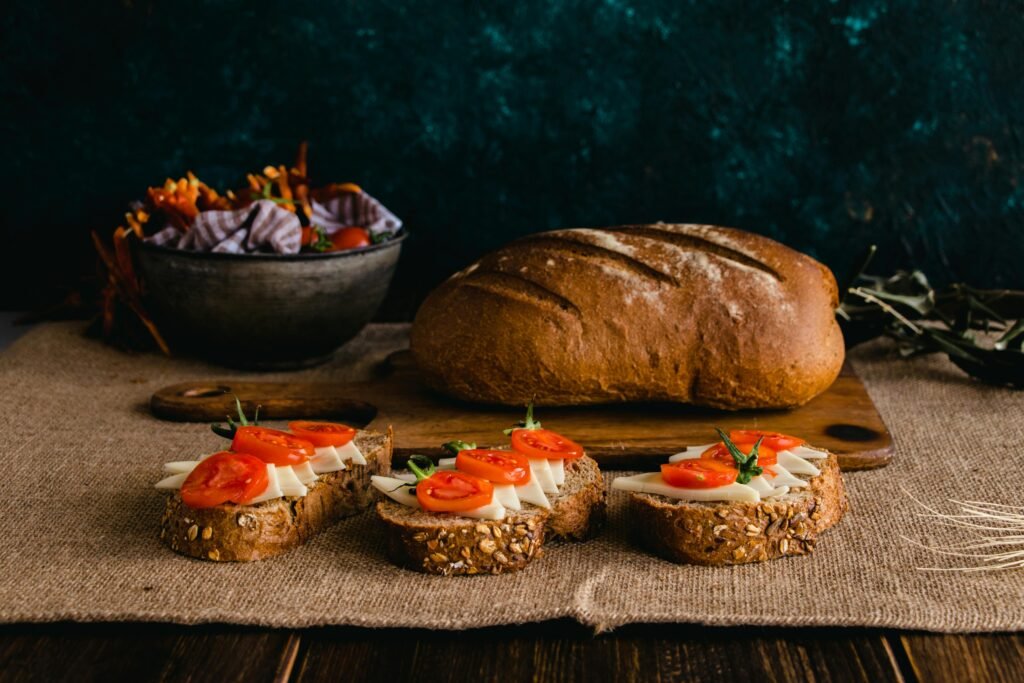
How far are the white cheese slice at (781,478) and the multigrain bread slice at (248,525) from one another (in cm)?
98

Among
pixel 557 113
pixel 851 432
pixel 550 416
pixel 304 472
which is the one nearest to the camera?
pixel 304 472

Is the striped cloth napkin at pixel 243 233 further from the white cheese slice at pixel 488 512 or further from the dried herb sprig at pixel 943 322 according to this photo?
the dried herb sprig at pixel 943 322

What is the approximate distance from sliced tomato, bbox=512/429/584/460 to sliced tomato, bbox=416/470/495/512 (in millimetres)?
163

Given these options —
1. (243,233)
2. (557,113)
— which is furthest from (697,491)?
(557,113)

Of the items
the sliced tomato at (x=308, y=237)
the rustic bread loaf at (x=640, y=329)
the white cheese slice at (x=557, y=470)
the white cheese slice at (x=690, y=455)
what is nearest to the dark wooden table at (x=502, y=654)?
the white cheese slice at (x=557, y=470)

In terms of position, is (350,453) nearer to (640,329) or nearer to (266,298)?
(640,329)

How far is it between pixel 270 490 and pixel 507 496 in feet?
1.67

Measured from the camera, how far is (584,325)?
10.4 feet

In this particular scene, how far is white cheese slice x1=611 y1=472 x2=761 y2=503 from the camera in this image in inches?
93.5

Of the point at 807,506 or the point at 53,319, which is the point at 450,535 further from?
the point at 53,319

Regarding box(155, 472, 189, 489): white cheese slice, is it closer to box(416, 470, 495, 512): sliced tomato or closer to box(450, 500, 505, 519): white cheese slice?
box(416, 470, 495, 512): sliced tomato

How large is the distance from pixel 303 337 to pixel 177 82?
1.26 m

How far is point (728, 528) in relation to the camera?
7.72ft

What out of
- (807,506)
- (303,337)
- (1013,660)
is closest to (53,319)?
(303,337)
